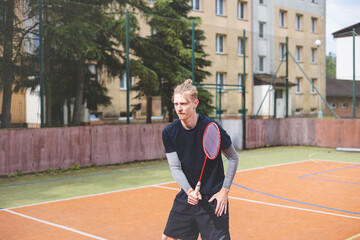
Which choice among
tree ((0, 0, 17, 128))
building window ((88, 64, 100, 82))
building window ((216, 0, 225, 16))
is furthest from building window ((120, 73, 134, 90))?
building window ((216, 0, 225, 16))

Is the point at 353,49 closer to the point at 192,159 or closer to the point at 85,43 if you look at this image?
the point at 85,43

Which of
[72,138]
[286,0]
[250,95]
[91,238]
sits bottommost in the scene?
[91,238]

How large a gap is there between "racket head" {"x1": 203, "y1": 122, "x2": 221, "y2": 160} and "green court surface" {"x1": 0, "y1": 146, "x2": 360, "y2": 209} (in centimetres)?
633

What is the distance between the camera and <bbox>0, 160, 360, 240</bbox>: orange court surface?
22.3 feet

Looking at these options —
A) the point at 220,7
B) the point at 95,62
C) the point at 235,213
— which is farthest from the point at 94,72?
the point at 220,7

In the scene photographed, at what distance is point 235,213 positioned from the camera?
8.03 m

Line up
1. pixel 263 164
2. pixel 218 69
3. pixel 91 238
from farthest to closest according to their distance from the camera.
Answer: pixel 218 69
pixel 263 164
pixel 91 238

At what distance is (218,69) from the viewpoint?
34250 millimetres

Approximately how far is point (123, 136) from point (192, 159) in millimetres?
11776

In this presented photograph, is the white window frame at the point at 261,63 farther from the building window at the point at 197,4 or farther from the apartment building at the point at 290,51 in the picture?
the building window at the point at 197,4

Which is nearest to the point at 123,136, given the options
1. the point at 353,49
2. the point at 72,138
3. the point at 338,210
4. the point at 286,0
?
the point at 72,138

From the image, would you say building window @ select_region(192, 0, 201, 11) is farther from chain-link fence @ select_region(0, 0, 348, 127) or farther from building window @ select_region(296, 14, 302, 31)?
building window @ select_region(296, 14, 302, 31)

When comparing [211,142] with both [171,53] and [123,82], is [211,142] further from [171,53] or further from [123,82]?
[171,53]

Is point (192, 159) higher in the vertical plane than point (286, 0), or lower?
lower
